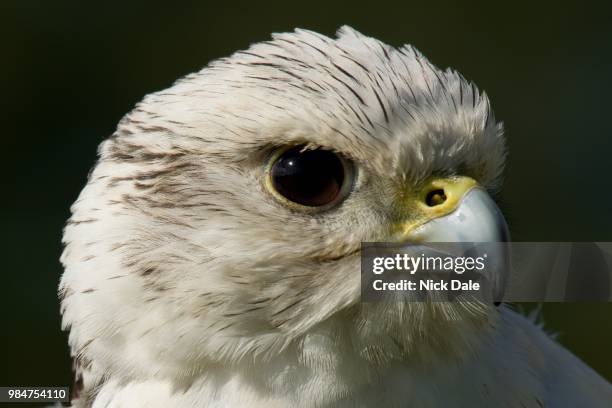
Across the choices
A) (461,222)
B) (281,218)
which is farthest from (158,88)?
(461,222)

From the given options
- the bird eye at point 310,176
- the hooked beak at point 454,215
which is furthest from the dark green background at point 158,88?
the bird eye at point 310,176

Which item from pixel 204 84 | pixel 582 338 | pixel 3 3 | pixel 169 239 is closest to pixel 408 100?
pixel 204 84

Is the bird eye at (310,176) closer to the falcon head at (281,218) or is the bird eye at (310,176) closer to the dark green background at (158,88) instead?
the falcon head at (281,218)

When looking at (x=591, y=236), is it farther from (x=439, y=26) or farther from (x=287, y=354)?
(x=287, y=354)

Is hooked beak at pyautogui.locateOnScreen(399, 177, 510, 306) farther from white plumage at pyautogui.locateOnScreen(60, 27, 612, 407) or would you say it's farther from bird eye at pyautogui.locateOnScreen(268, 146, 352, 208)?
bird eye at pyautogui.locateOnScreen(268, 146, 352, 208)

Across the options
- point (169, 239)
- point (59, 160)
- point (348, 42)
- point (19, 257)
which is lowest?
point (169, 239)
